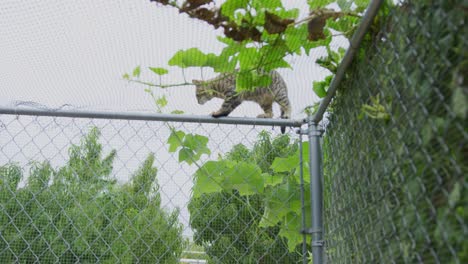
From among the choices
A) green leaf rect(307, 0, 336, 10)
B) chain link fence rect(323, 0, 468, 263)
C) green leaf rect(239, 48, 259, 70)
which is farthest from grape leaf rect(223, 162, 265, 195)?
green leaf rect(307, 0, 336, 10)

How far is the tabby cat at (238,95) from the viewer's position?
159 cm

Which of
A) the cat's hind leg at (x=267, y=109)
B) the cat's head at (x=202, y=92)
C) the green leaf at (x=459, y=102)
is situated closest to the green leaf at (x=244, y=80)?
the cat's head at (x=202, y=92)

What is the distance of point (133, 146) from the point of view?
1.62 metres

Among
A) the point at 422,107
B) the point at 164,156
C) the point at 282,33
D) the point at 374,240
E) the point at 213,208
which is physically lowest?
the point at 213,208

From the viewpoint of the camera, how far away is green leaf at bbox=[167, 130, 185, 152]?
1.57 m

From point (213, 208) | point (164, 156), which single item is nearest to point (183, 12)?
point (164, 156)

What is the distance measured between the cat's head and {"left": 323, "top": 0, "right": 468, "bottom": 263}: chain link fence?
0.53m

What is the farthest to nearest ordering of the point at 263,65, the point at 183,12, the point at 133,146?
the point at 133,146 → the point at 263,65 → the point at 183,12

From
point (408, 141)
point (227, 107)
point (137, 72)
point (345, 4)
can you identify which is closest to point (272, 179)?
point (227, 107)

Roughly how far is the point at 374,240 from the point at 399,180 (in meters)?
0.16

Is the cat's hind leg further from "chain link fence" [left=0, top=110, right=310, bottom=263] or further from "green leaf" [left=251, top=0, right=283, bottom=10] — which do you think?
"green leaf" [left=251, top=0, right=283, bottom=10]

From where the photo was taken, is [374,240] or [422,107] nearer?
[422,107]

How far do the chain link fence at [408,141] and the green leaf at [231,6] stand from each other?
0.32 meters

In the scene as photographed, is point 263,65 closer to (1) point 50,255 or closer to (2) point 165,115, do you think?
(2) point 165,115
